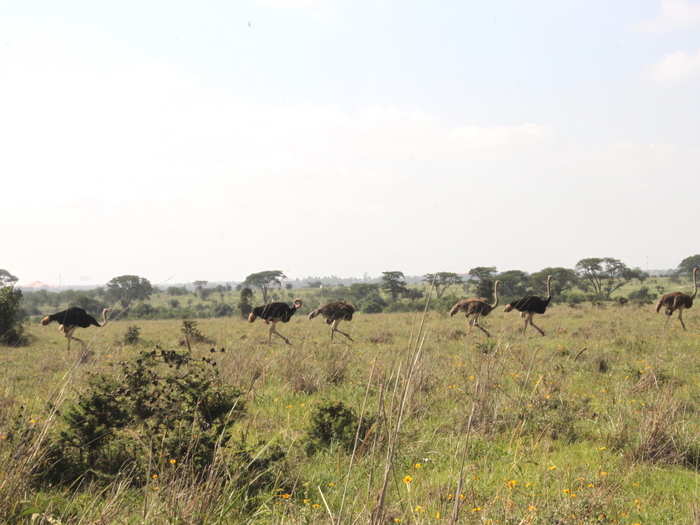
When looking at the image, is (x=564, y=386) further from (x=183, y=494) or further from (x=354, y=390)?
(x=183, y=494)

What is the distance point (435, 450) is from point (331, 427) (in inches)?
48.8

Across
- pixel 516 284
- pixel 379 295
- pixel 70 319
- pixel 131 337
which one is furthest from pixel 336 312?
pixel 379 295

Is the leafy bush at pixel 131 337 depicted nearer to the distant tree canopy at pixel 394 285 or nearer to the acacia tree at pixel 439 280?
the distant tree canopy at pixel 394 285

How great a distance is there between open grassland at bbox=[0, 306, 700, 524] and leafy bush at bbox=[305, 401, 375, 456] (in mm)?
183

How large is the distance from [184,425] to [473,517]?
8.65 ft

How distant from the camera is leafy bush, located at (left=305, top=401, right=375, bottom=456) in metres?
6.24

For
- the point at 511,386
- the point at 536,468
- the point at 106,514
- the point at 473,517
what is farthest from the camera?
the point at 511,386

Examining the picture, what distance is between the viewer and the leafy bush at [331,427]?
246 inches

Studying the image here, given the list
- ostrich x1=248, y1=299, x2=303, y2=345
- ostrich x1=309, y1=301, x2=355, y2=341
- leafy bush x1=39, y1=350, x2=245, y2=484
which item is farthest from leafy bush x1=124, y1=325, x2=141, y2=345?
leafy bush x1=39, y1=350, x2=245, y2=484

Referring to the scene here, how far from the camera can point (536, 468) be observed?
18.1 feet

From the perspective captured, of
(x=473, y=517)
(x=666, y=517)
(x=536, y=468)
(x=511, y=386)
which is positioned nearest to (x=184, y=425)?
(x=473, y=517)

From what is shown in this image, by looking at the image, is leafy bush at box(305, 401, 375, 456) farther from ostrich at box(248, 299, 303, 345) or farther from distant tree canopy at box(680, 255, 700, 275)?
distant tree canopy at box(680, 255, 700, 275)

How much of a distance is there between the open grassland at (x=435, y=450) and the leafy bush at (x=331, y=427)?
0.60ft

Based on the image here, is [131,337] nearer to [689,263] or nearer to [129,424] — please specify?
[129,424]
